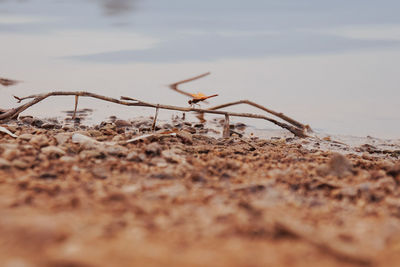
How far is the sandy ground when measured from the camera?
224 centimetres

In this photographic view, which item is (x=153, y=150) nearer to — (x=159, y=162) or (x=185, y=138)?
(x=159, y=162)

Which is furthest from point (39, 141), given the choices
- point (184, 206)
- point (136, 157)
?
point (184, 206)

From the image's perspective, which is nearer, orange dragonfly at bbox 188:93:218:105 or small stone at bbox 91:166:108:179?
small stone at bbox 91:166:108:179

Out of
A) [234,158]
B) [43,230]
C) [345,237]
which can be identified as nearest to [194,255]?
[43,230]

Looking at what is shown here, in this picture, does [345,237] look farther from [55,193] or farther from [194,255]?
[55,193]

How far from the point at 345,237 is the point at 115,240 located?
1.30 meters

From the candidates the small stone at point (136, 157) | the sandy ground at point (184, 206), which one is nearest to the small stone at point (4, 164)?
the sandy ground at point (184, 206)

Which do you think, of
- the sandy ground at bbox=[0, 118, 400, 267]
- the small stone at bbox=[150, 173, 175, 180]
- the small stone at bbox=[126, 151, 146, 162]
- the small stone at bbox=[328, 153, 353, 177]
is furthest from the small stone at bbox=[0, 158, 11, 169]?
the small stone at bbox=[328, 153, 353, 177]

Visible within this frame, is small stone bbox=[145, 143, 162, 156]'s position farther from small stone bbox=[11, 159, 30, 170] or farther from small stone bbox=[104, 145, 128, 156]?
small stone bbox=[11, 159, 30, 170]

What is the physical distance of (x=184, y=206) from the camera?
295cm

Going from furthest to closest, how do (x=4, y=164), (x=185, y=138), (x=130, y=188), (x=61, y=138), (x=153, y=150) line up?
1. (x=185, y=138)
2. (x=61, y=138)
3. (x=153, y=150)
4. (x=4, y=164)
5. (x=130, y=188)

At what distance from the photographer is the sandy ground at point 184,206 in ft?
7.34

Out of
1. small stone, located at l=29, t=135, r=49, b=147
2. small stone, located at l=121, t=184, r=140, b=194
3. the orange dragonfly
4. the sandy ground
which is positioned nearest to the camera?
the sandy ground

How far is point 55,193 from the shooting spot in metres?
3.09
